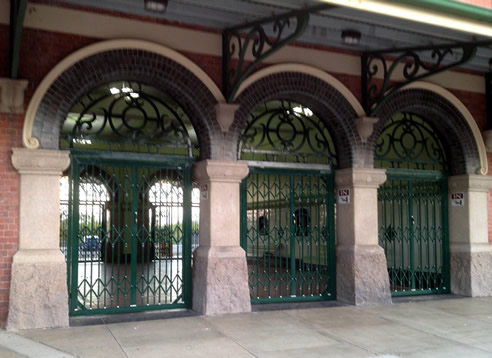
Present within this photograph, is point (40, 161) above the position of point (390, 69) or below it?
below

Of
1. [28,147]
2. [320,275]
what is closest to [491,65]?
[320,275]

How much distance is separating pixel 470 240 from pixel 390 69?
3547 millimetres

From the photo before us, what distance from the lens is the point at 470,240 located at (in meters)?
9.93

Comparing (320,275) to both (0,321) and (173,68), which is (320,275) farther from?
(0,321)

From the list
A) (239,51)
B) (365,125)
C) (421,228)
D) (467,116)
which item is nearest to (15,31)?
(239,51)

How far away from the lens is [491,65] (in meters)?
9.84

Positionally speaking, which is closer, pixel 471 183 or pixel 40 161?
pixel 40 161

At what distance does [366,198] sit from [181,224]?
3.05m

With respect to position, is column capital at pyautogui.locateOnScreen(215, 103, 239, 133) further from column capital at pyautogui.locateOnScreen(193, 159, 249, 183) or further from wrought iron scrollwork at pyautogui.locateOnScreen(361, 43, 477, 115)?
wrought iron scrollwork at pyautogui.locateOnScreen(361, 43, 477, 115)

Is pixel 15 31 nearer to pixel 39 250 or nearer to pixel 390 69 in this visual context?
pixel 39 250

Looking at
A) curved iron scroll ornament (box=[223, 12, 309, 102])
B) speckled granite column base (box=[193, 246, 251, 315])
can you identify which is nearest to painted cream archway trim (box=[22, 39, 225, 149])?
→ curved iron scroll ornament (box=[223, 12, 309, 102])

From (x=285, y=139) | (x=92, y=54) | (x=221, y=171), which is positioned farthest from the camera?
(x=285, y=139)

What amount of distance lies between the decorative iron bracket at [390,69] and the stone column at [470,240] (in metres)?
2.23

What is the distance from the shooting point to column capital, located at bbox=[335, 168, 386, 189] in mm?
8953
